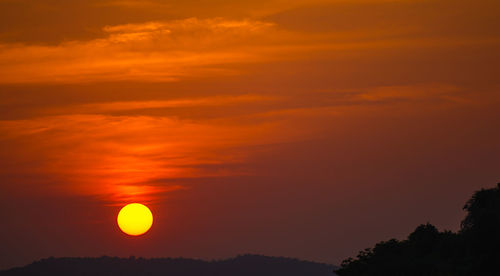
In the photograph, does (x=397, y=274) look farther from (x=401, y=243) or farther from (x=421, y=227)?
(x=421, y=227)

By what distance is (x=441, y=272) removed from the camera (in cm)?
6831

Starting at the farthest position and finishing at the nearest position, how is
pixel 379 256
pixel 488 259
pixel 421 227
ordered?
pixel 421 227 < pixel 379 256 < pixel 488 259

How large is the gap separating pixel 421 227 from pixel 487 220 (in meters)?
20.3

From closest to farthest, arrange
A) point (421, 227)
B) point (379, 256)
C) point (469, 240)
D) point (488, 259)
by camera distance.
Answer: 1. point (488, 259)
2. point (469, 240)
3. point (379, 256)
4. point (421, 227)

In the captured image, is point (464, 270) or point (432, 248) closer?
point (464, 270)

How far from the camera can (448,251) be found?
260 ft

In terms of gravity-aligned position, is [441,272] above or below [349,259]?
below

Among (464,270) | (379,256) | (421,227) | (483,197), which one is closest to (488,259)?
(464,270)

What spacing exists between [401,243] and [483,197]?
10.9 meters

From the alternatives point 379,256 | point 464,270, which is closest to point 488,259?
point 464,270

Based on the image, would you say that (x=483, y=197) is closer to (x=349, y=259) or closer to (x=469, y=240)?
(x=469, y=240)

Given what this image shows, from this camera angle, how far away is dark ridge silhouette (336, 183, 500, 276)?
6619cm

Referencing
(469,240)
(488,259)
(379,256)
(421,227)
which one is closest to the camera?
(488,259)

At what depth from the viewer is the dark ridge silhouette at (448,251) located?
66188 mm
